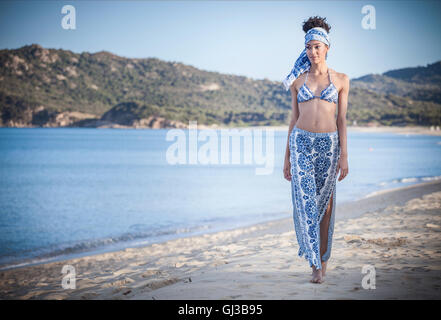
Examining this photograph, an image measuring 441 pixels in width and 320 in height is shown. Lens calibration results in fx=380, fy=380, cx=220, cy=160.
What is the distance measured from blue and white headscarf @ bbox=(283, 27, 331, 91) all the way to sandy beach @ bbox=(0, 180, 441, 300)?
6.37ft

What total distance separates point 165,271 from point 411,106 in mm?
118541

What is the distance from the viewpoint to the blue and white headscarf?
3.45 meters

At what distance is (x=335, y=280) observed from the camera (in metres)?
3.65

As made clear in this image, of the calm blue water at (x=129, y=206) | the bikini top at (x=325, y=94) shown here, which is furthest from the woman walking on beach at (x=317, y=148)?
the calm blue water at (x=129, y=206)

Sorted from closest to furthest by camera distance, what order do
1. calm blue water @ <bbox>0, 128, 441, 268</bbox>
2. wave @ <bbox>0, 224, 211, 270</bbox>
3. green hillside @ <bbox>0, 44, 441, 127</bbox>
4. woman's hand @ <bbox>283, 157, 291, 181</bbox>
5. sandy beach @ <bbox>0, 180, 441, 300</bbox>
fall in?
sandy beach @ <bbox>0, 180, 441, 300</bbox>, woman's hand @ <bbox>283, 157, 291, 181</bbox>, wave @ <bbox>0, 224, 211, 270</bbox>, calm blue water @ <bbox>0, 128, 441, 268</bbox>, green hillside @ <bbox>0, 44, 441, 127</bbox>

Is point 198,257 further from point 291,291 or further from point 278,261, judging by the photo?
point 291,291

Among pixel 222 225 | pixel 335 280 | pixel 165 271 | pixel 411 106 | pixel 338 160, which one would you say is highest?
pixel 411 106

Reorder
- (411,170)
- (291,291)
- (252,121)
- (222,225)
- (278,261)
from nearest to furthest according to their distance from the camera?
1. (291,291)
2. (278,261)
3. (222,225)
4. (411,170)
5. (252,121)

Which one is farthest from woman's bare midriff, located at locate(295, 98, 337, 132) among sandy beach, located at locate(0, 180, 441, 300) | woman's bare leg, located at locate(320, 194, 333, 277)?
sandy beach, located at locate(0, 180, 441, 300)

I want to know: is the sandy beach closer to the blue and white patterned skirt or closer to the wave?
the blue and white patterned skirt

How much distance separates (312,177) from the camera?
3418mm
